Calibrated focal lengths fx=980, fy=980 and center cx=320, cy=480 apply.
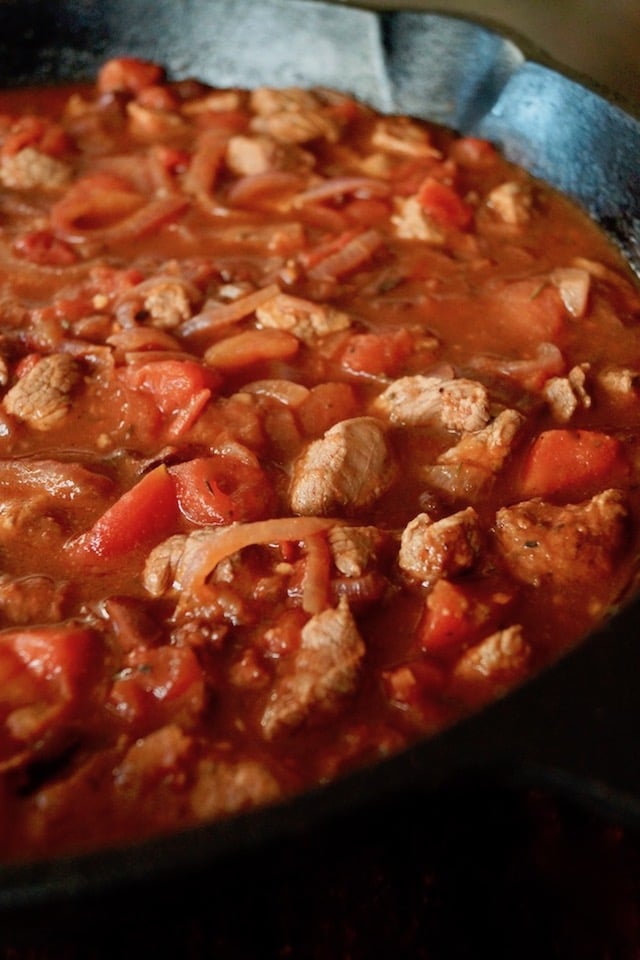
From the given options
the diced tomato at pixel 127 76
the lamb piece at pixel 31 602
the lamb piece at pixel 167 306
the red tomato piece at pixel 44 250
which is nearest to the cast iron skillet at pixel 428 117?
the diced tomato at pixel 127 76

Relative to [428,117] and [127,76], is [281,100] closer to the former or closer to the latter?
[428,117]

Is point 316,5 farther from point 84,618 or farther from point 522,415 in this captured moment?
point 84,618

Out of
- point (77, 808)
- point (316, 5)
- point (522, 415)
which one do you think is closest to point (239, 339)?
point (522, 415)

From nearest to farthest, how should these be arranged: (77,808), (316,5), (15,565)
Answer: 1. (77,808)
2. (15,565)
3. (316,5)

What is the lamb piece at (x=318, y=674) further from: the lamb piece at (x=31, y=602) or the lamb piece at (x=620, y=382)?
the lamb piece at (x=620, y=382)

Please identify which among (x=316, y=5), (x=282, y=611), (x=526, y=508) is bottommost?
(x=282, y=611)

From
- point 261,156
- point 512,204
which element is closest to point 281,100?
point 261,156

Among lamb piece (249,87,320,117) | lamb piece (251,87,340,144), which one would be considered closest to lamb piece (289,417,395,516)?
lamb piece (251,87,340,144)
